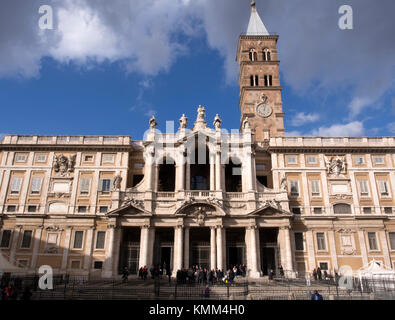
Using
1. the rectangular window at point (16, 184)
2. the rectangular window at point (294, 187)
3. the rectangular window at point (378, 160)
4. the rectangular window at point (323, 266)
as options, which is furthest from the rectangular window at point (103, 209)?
the rectangular window at point (378, 160)

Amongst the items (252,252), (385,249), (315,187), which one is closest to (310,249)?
(252,252)

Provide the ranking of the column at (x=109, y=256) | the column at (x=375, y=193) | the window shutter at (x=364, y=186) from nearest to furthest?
1. the column at (x=109, y=256)
2. the column at (x=375, y=193)
3. the window shutter at (x=364, y=186)

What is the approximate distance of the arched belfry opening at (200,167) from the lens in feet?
124

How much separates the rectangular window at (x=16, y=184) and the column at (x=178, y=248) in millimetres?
18609

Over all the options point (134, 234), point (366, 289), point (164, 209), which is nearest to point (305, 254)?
point (366, 289)

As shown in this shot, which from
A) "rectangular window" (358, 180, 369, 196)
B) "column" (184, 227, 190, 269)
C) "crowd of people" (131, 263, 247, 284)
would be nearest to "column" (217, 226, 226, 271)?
"crowd of people" (131, 263, 247, 284)

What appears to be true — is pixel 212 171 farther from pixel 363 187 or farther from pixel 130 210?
pixel 363 187

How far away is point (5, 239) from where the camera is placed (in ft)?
112

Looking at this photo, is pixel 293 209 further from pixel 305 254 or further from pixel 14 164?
pixel 14 164

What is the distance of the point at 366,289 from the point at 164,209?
19242 mm

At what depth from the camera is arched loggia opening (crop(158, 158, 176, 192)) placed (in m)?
39.2

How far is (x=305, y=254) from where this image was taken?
34125 millimetres

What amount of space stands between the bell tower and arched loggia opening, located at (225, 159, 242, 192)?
9168 millimetres

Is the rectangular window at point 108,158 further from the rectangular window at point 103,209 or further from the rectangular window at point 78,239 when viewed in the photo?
the rectangular window at point 78,239
